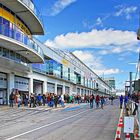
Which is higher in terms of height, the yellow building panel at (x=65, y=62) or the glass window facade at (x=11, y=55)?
the yellow building panel at (x=65, y=62)

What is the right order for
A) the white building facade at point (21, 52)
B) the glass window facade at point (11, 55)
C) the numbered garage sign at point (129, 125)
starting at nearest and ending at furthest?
the numbered garage sign at point (129, 125) → the white building facade at point (21, 52) → the glass window facade at point (11, 55)

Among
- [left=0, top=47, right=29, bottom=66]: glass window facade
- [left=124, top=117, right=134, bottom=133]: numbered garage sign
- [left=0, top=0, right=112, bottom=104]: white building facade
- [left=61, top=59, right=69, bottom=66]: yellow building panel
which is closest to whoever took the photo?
[left=124, top=117, right=134, bottom=133]: numbered garage sign

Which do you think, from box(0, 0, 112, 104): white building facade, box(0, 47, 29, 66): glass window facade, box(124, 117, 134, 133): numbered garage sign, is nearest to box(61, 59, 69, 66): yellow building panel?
box(0, 0, 112, 104): white building facade

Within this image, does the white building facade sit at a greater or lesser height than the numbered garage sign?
greater

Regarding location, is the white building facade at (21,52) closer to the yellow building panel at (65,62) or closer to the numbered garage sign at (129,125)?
the yellow building panel at (65,62)

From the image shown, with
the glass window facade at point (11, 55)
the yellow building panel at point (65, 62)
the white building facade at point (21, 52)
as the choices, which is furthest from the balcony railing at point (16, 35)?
the yellow building panel at point (65, 62)

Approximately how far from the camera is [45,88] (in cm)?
5553

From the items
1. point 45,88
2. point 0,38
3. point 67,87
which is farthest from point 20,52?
point 67,87

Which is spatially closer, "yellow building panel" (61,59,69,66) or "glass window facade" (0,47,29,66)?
"glass window facade" (0,47,29,66)

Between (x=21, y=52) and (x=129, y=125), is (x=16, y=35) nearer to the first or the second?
(x=21, y=52)

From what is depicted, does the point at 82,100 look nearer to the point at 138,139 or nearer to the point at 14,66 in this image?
the point at 14,66

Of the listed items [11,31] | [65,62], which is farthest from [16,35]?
[65,62]

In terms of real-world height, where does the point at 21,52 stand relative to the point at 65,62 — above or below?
below

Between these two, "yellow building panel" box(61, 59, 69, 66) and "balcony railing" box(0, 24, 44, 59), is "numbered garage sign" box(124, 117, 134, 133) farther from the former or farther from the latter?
→ "yellow building panel" box(61, 59, 69, 66)
